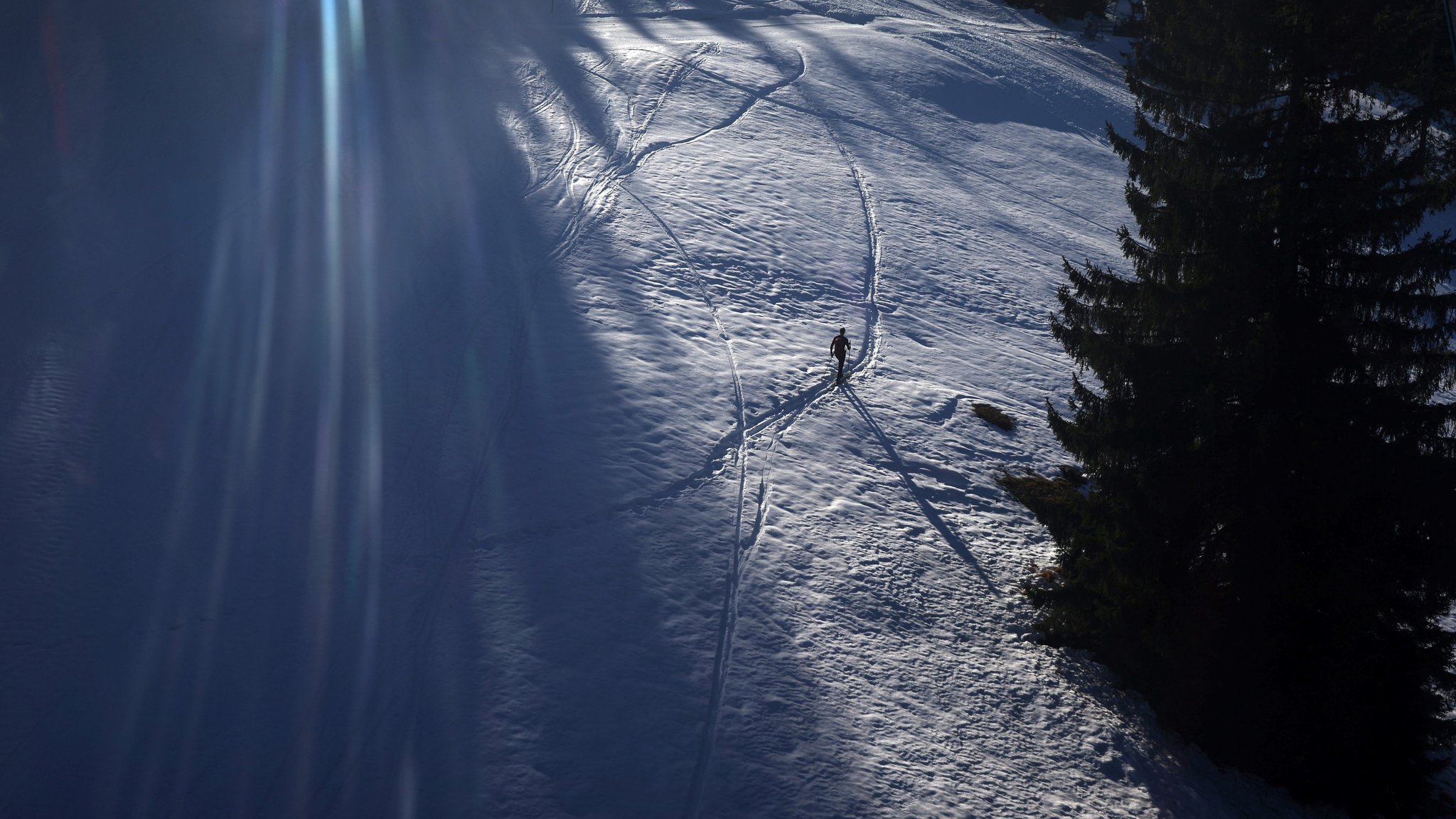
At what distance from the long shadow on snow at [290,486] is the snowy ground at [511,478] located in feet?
0.18

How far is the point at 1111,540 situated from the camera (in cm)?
Answer: 1087

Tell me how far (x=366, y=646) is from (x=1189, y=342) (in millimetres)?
9919

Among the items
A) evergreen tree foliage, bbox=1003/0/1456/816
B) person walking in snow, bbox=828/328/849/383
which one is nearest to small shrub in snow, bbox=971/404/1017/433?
person walking in snow, bbox=828/328/849/383

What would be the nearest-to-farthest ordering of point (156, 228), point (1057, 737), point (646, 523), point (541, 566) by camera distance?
point (1057, 737), point (541, 566), point (646, 523), point (156, 228)

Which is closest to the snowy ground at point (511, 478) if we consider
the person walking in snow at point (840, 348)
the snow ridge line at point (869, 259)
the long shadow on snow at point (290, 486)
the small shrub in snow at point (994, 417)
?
the long shadow on snow at point (290, 486)

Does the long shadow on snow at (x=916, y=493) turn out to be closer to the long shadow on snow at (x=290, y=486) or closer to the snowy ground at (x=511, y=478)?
the snowy ground at (x=511, y=478)

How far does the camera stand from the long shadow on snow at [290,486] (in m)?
9.06

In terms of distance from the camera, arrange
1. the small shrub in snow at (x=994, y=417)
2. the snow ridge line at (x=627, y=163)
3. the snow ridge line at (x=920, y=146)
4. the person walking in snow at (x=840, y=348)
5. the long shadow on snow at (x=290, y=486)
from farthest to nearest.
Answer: the snow ridge line at (x=920, y=146), the snow ridge line at (x=627, y=163), the small shrub in snow at (x=994, y=417), the person walking in snow at (x=840, y=348), the long shadow on snow at (x=290, y=486)

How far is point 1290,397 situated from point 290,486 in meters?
12.4

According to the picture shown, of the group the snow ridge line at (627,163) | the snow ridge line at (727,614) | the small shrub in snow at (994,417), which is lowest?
the snow ridge line at (727,614)

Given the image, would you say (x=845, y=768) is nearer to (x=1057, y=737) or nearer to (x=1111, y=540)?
(x=1057, y=737)

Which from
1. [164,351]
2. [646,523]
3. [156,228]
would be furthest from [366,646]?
[156,228]

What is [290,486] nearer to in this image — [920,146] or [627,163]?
[627,163]

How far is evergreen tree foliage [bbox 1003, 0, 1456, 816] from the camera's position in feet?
31.0
